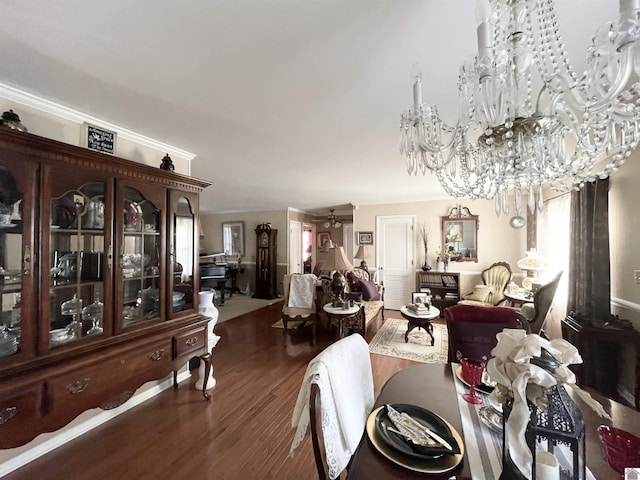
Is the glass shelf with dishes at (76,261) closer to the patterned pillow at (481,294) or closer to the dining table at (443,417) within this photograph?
the dining table at (443,417)

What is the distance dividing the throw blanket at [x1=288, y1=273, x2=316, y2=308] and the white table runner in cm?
271

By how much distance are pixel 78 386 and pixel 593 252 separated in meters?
4.19

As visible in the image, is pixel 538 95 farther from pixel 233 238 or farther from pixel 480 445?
pixel 233 238

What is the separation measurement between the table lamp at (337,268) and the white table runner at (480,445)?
236 cm

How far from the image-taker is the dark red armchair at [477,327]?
1692 mm

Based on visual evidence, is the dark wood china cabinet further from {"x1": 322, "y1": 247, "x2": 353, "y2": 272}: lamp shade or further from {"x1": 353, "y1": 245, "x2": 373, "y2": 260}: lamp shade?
{"x1": 353, "y1": 245, "x2": 373, "y2": 260}: lamp shade

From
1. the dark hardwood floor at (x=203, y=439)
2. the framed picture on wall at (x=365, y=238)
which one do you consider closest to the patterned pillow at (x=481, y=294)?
the framed picture on wall at (x=365, y=238)

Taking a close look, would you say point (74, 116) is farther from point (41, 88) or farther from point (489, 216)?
point (489, 216)

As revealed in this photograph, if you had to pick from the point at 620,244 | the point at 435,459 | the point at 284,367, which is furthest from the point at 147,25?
the point at 620,244

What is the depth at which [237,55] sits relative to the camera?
129 cm

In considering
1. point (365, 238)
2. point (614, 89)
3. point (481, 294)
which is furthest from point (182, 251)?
point (481, 294)

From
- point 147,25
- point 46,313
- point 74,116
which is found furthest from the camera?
point 74,116

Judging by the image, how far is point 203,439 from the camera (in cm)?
182

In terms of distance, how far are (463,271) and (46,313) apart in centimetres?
571
